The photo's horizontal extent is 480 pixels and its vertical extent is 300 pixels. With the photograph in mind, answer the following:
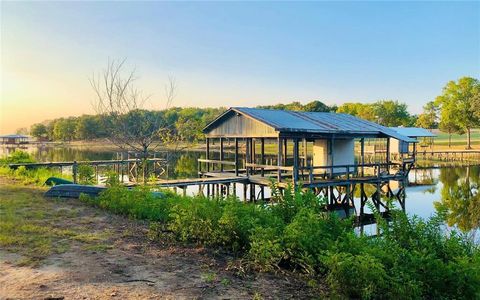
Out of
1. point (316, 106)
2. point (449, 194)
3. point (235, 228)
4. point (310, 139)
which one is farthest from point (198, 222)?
point (316, 106)

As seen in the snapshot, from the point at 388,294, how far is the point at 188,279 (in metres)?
2.27

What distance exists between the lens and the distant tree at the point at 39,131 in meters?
116

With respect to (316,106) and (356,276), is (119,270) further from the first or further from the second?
(316,106)

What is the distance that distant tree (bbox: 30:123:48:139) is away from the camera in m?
116

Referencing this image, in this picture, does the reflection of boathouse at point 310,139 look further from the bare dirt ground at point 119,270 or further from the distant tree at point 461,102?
the distant tree at point 461,102

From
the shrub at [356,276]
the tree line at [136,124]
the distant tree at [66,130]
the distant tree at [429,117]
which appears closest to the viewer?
the shrub at [356,276]

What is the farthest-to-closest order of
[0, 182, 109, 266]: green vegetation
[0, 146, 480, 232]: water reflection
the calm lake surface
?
1. [0, 146, 480, 232]: water reflection
2. the calm lake surface
3. [0, 182, 109, 266]: green vegetation

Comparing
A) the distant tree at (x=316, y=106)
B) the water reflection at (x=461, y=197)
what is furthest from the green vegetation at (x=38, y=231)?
the distant tree at (x=316, y=106)

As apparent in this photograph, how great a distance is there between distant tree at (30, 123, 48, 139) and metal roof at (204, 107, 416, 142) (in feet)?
362

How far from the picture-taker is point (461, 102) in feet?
184

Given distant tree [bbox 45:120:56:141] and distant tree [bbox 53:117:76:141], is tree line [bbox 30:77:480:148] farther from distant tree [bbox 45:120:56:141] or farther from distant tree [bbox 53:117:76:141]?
distant tree [bbox 45:120:56:141]

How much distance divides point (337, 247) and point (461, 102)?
60.6m

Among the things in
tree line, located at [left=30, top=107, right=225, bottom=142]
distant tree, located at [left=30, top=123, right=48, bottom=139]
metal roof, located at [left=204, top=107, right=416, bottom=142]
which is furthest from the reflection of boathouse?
distant tree, located at [left=30, top=123, right=48, bottom=139]

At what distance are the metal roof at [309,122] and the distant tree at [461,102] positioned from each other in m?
41.0
